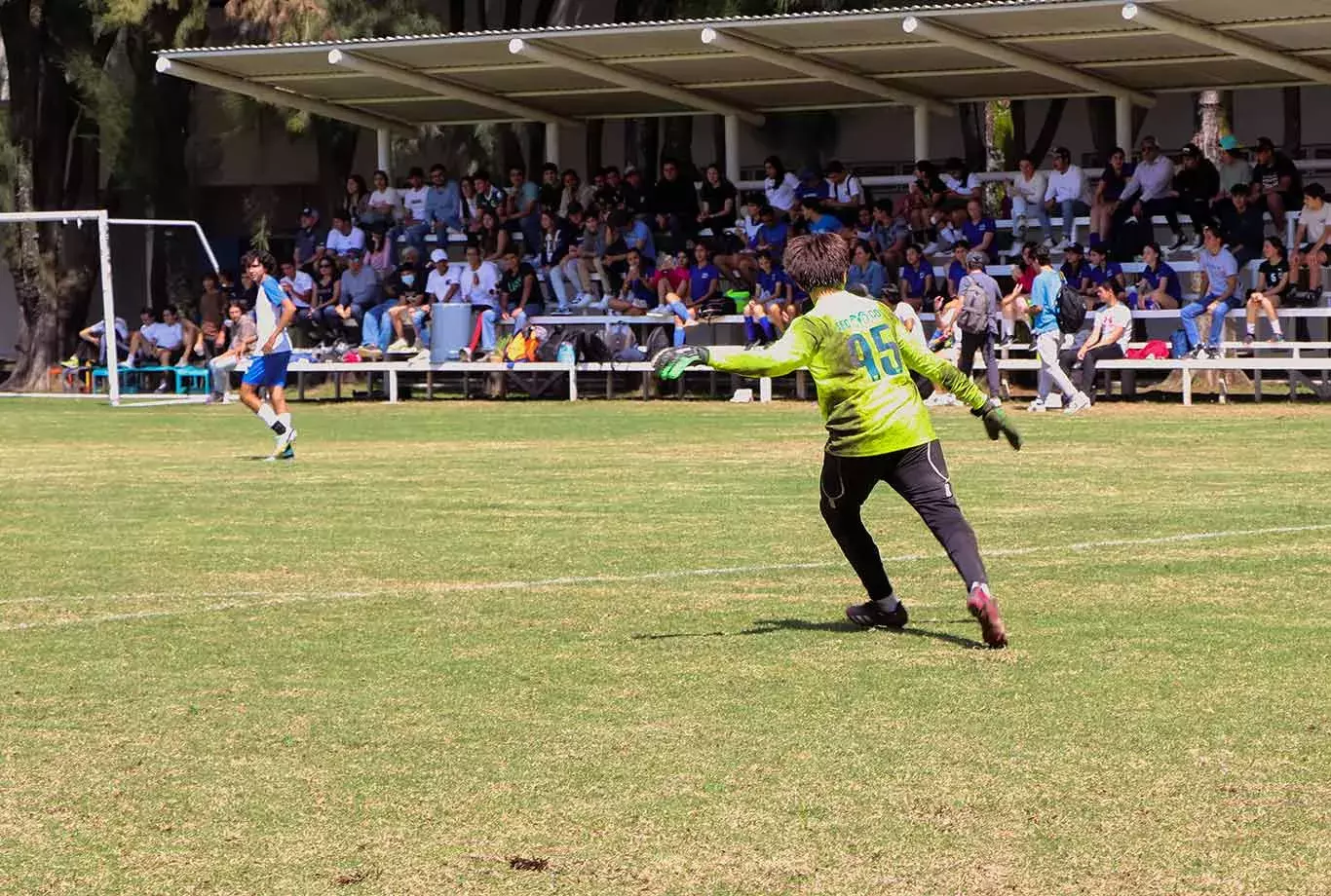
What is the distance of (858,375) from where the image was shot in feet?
29.9

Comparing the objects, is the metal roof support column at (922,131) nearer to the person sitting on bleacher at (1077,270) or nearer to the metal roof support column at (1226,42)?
the person sitting on bleacher at (1077,270)

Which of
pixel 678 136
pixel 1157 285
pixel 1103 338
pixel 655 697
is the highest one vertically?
pixel 678 136

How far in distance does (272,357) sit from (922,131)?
46.9 ft

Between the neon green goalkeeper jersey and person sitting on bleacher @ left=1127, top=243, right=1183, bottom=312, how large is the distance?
725 inches

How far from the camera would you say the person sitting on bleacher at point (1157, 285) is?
2694cm

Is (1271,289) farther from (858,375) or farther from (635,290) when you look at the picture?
(858,375)

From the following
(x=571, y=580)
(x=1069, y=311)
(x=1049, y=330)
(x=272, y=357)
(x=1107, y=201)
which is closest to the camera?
(x=571, y=580)

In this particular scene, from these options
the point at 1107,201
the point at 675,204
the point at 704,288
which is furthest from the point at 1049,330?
the point at 675,204

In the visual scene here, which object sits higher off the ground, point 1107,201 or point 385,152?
point 385,152

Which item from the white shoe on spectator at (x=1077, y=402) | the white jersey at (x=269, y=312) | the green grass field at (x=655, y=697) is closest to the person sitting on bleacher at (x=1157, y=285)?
the white shoe on spectator at (x=1077, y=402)

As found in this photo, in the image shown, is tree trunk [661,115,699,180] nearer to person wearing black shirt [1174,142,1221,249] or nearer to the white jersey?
person wearing black shirt [1174,142,1221,249]

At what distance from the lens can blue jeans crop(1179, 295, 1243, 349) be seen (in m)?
26.0

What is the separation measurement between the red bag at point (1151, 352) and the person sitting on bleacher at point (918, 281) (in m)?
3.05

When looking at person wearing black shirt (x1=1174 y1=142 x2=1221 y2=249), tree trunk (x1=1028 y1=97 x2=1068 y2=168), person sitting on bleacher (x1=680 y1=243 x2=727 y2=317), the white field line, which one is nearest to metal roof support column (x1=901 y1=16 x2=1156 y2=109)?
person wearing black shirt (x1=1174 y1=142 x2=1221 y2=249)
